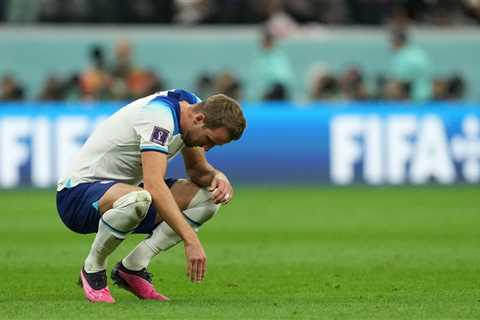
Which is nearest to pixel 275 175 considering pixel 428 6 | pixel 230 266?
pixel 428 6

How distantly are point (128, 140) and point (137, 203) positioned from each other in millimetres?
584

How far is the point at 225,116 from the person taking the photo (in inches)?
324

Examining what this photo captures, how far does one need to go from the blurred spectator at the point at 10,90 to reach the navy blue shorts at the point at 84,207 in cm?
1343

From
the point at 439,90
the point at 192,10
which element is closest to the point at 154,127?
the point at 439,90

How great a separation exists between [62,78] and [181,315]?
1590 centimetres

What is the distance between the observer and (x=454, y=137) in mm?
20844

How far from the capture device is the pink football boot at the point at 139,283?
898 centimetres

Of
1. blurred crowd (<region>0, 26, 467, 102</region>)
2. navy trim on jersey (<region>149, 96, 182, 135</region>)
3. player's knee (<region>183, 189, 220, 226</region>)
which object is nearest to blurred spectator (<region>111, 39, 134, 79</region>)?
blurred crowd (<region>0, 26, 467, 102</region>)

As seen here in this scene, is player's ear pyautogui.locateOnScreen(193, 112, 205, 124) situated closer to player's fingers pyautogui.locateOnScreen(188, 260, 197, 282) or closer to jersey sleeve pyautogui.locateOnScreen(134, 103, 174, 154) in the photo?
jersey sleeve pyautogui.locateOnScreen(134, 103, 174, 154)

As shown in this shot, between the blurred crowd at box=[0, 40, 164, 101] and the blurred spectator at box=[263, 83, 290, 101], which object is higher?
the blurred crowd at box=[0, 40, 164, 101]

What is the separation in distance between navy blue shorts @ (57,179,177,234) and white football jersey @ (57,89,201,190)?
0.06 meters

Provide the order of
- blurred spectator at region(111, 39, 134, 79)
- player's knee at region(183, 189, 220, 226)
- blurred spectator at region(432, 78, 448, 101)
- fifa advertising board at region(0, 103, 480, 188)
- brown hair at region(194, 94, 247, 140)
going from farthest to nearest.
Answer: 1. blurred spectator at region(432, 78, 448, 101)
2. blurred spectator at region(111, 39, 134, 79)
3. fifa advertising board at region(0, 103, 480, 188)
4. player's knee at region(183, 189, 220, 226)
5. brown hair at region(194, 94, 247, 140)

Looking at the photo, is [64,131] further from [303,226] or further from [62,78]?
[303,226]

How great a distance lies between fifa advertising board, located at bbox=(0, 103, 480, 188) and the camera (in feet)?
66.8
